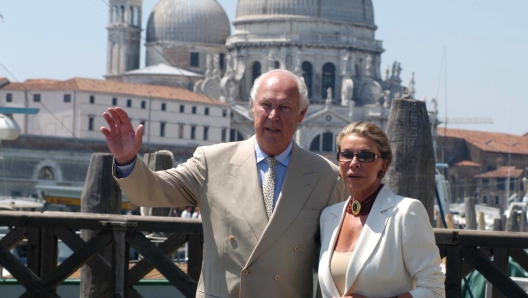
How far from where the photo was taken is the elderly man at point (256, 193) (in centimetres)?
434

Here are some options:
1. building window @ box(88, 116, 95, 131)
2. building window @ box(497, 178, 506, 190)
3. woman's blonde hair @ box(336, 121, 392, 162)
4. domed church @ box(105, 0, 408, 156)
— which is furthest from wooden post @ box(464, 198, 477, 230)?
building window @ box(497, 178, 506, 190)

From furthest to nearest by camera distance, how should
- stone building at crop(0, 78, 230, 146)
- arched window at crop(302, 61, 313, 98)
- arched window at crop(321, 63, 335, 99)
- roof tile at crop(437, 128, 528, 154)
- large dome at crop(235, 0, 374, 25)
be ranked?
roof tile at crop(437, 128, 528, 154), arched window at crop(321, 63, 335, 99), large dome at crop(235, 0, 374, 25), arched window at crop(302, 61, 313, 98), stone building at crop(0, 78, 230, 146)

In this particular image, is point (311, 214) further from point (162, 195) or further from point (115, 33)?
point (115, 33)

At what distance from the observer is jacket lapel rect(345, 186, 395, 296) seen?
4.03 metres

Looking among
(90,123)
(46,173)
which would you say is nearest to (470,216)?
(46,173)

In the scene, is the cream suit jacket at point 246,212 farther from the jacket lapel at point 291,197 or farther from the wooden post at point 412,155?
the wooden post at point 412,155

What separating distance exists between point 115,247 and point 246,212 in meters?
1.23

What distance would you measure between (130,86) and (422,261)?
60.5 meters

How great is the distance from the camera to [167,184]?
14.5 ft

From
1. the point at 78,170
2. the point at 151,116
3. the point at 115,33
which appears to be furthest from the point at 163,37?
the point at 78,170

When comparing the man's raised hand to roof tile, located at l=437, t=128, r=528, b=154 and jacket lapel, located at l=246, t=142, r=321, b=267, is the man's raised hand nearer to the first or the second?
jacket lapel, located at l=246, t=142, r=321, b=267

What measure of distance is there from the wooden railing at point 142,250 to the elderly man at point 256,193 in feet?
2.96

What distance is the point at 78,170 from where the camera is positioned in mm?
55656

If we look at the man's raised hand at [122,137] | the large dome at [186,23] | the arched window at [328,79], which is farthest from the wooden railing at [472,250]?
the large dome at [186,23]
